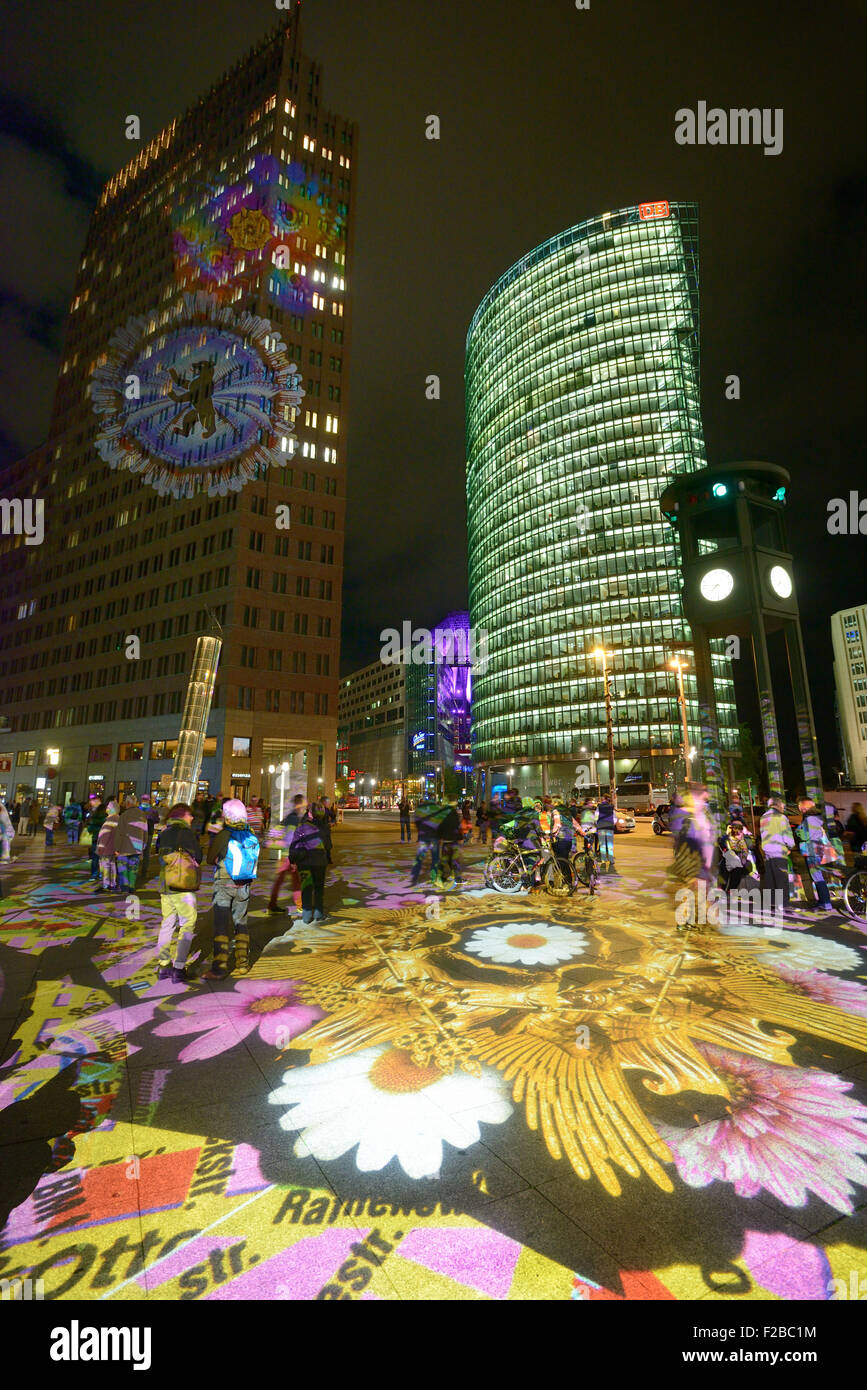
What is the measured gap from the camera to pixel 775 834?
433 inches

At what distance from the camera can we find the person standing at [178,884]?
6887 mm

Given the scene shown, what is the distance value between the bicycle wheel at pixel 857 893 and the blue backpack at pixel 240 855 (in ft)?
34.6

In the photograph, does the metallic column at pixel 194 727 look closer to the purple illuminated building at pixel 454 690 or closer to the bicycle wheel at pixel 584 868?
the bicycle wheel at pixel 584 868

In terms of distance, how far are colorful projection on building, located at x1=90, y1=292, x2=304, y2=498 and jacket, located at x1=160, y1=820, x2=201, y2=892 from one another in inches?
1812

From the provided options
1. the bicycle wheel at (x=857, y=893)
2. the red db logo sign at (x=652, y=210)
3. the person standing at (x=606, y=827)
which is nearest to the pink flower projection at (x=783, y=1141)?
the bicycle wheel at (x=857, y=893)

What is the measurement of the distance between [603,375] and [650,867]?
7948cm

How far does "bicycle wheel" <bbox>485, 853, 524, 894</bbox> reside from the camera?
1273 centimetres

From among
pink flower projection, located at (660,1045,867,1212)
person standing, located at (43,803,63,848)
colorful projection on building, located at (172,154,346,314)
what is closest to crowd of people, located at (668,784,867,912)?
pink flower projection, located at (660,1045,867,1212)

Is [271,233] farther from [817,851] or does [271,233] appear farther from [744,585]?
[817,851]

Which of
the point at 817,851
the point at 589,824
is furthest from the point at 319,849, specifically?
the point at 817,851

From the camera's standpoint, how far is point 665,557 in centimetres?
6956

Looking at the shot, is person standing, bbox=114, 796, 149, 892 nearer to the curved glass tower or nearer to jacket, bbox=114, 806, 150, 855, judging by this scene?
jacket, bbox=114, 806, 150, 855
